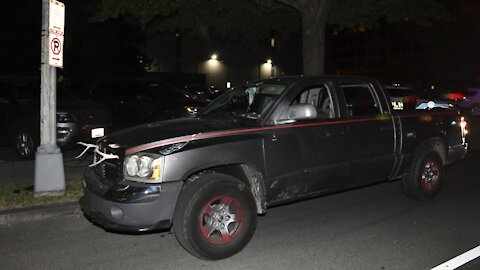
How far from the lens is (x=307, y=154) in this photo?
547 centimetres

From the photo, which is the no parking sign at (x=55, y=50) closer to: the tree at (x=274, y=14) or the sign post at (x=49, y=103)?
the sign post at (x=49, y=103)

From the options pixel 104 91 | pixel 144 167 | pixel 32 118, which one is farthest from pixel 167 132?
pixel 104 91

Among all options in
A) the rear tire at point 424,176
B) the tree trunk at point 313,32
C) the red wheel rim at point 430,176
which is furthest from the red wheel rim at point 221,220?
the tree trunk at point 313,32

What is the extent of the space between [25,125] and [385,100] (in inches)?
270

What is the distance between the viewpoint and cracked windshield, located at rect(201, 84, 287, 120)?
546 centimetres

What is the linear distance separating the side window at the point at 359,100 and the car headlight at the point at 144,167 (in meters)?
2.62

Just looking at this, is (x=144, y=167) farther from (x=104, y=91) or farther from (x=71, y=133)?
(x=104, y=91)

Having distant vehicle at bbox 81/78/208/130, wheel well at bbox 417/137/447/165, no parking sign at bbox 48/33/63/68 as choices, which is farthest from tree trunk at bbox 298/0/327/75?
no parking sign at bbox 48/33/63/68

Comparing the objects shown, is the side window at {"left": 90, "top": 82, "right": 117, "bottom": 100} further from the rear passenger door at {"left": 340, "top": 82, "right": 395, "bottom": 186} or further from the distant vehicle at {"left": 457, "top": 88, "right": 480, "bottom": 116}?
the distant vehicle at {"left": 457, "top": 88, "right": 480, "bottom": 116}

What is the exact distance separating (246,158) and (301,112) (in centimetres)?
84

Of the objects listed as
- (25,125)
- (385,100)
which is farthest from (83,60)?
(385,100)

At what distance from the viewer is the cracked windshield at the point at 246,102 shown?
546 cm

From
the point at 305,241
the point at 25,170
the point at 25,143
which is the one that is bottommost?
Result: the point at 305,241

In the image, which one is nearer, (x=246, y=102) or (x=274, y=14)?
(x=246, y=102)
